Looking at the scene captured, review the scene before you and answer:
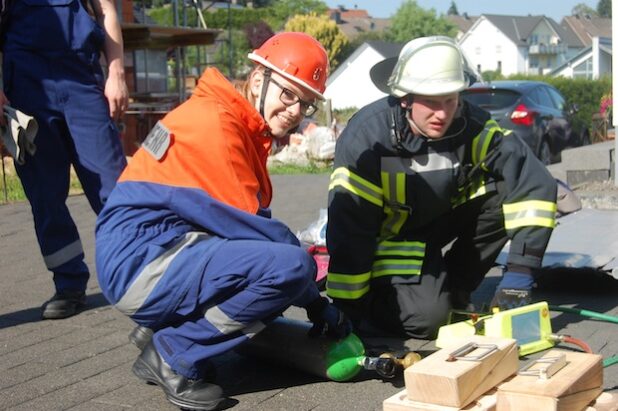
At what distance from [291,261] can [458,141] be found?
4.17 feet

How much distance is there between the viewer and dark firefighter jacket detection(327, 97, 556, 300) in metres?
4.16

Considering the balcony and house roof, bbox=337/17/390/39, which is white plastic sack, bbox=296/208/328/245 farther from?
house roof, bbox=337/17/390/39

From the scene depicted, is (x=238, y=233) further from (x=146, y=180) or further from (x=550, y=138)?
(x=550, y=138)

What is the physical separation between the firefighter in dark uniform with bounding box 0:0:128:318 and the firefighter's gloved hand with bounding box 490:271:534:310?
1.97 m

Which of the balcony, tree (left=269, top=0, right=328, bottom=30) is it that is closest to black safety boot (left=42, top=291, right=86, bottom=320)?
tree (left=269, top=0, right=328, bottom=30)

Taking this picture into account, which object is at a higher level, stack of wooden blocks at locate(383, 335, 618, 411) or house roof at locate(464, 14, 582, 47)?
house roof at locate(464, 14, 582, 47)

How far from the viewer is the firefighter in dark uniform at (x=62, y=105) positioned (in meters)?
4.65

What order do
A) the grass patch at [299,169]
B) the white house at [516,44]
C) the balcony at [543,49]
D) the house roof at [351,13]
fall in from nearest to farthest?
the grass patch at [299,169]
the balcony at [543,49]
the white house at [516,44]
the house roof at [351,13]

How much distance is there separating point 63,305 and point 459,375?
2668 mm

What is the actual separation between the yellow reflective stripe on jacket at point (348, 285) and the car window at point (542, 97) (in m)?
11.5

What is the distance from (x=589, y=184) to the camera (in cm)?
962

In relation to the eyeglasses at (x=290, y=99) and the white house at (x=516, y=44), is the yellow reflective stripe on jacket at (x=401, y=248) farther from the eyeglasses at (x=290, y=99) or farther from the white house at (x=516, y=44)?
the white house at (x=516, y=44)

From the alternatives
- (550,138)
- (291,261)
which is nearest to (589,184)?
(550,138)

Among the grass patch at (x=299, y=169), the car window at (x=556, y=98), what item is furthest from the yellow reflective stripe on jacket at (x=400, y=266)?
the car window at (x=556, y=98)
